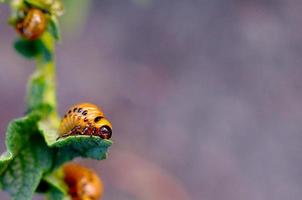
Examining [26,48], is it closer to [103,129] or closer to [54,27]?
[54,27]

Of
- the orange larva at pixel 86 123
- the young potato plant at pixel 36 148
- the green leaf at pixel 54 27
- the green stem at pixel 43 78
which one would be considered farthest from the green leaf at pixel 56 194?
the green leaf at pixel 54 27

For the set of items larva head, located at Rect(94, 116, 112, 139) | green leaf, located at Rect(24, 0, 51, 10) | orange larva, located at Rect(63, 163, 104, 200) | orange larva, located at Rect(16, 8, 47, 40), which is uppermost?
green leaf, located at Rect(24, 0, 51, 10)

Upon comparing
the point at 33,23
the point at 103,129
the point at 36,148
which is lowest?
the point at 103,129

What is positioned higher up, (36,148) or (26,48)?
(26,48)

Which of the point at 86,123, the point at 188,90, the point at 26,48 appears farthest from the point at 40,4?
the point at 188,90

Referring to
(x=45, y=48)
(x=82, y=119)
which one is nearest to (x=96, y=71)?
(x=45, y=48)

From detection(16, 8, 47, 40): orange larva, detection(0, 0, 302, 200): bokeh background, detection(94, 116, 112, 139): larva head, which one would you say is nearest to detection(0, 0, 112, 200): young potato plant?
detection(16, 8, 47, 40): orange larva

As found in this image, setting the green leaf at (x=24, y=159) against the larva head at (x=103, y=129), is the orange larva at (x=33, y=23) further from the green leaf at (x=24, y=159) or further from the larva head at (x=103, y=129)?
the larva head at (x=103, y=129)

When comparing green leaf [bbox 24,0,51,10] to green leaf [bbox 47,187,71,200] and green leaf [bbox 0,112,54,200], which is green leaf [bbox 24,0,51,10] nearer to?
green leaf [bbox 0,112,54,200]
